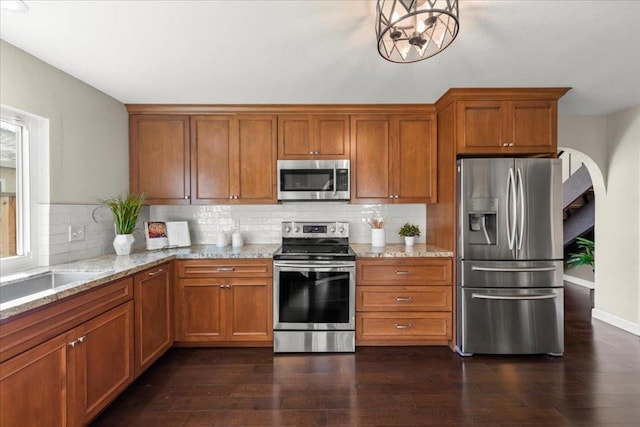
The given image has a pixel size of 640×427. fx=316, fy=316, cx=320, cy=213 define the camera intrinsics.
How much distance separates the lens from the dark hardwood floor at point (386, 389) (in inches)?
77.6

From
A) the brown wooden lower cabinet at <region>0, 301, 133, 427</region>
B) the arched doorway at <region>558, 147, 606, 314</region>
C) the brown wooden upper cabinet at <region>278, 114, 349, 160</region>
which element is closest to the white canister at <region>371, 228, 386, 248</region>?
the brown wooden upper cabinet at <region>278, 114, 349, 160</region>

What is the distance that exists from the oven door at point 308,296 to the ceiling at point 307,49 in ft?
5.21

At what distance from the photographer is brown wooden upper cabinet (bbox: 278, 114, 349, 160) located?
10.6 ft

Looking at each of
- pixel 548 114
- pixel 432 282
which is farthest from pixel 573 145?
pixel 432 282

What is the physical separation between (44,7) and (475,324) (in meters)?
3.63

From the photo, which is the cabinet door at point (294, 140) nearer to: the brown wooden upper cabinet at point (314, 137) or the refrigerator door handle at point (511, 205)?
the brown wooden upper cabinet at point (314, 137)

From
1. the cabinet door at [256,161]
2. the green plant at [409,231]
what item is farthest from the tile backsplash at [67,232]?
the green plant at [409,231]

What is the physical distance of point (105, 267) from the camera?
2211mm

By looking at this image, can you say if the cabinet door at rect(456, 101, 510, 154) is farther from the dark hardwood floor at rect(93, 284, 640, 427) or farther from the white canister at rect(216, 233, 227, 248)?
the white canister at rect(216, 233, 227, 248)

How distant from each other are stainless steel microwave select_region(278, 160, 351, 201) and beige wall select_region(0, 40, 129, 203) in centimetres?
156

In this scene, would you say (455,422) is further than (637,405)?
No

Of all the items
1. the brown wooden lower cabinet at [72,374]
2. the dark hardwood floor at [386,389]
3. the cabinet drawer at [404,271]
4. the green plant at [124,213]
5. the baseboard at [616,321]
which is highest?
the green plant at [124,213]

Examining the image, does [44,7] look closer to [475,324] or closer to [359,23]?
[359,23]

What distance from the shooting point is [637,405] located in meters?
2.09
